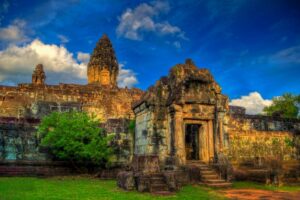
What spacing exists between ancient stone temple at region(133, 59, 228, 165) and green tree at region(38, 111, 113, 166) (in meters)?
2.60

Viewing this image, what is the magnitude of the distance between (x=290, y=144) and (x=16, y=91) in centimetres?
2144

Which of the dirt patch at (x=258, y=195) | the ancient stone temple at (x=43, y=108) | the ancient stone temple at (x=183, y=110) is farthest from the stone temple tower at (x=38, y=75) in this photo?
the dirt patch at (x=258, y=195)

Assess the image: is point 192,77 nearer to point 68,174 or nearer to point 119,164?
point 119,164

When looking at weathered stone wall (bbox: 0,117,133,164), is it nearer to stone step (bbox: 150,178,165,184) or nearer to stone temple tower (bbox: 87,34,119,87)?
stone step (bbox: 150,178,165,184)

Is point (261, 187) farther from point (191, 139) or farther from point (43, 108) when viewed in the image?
point (43, 108)

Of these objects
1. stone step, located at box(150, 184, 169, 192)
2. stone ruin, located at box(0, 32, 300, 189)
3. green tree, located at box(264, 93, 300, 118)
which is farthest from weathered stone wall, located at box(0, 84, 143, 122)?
green tree, located at box(264, 93, 300, 118)

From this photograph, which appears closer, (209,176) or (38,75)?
(209,176)

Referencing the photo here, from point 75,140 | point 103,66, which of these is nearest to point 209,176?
point 75,140

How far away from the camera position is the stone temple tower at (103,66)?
40.4 m

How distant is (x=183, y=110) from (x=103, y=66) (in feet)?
93.3

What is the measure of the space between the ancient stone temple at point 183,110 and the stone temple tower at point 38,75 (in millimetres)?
23599

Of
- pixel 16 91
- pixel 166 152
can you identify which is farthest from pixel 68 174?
pixel 16 91

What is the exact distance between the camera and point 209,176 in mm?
12523

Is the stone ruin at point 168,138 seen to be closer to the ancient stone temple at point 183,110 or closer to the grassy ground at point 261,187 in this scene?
the ancient stone temple at point 183,110
